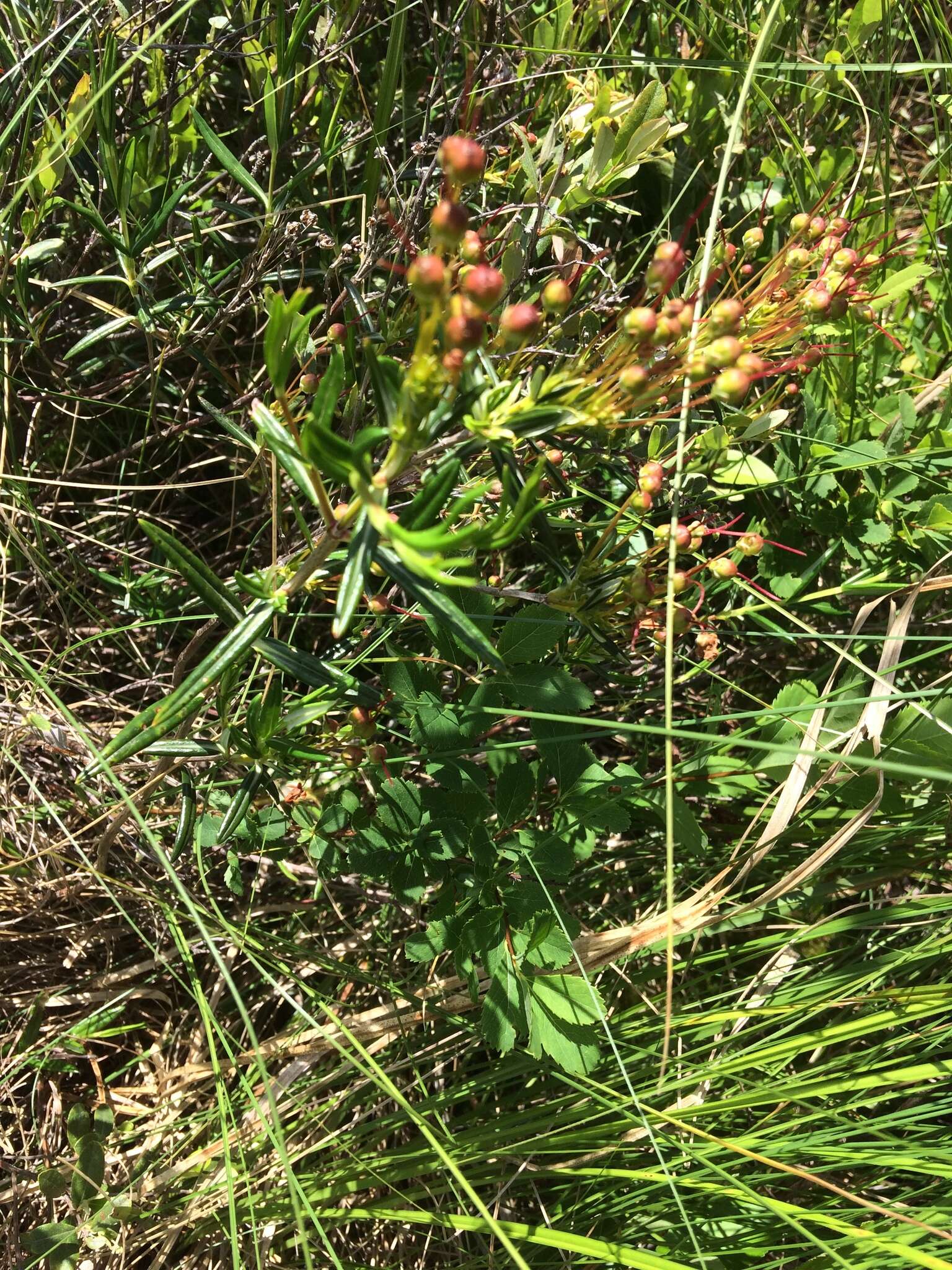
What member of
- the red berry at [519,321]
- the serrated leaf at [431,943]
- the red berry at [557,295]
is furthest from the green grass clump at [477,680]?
the red berry at [519,321]

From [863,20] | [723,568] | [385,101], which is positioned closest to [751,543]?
[723,568]

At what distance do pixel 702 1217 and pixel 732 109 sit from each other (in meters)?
2.07

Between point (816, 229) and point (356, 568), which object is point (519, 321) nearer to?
point (356, 568)

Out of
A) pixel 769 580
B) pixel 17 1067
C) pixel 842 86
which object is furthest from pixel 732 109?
pixel 17 1067

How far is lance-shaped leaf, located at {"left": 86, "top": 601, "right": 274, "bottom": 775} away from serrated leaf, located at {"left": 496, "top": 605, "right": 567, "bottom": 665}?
1.16ft

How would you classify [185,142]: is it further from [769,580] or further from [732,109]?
[769,580]

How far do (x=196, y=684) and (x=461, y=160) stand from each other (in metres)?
0.68

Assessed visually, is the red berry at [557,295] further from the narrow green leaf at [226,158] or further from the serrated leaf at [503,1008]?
the serrated leaf at [503,1008]

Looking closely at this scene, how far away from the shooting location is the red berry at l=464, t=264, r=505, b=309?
2.87 feet

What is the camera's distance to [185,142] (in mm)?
1708

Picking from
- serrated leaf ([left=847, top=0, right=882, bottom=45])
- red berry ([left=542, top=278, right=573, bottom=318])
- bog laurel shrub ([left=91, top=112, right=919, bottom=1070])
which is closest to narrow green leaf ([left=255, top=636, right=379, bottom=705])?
bog laurel shrub ([left=91, top=112, right=919, bottom=1070])

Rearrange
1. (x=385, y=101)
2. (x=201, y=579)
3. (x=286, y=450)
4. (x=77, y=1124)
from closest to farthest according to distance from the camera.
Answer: (x=286, y=450) → (x=201, y=579) → (x=385, y=101) → (x=77, y=1124)

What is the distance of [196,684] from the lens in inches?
47.9

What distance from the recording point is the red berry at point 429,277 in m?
0.88
